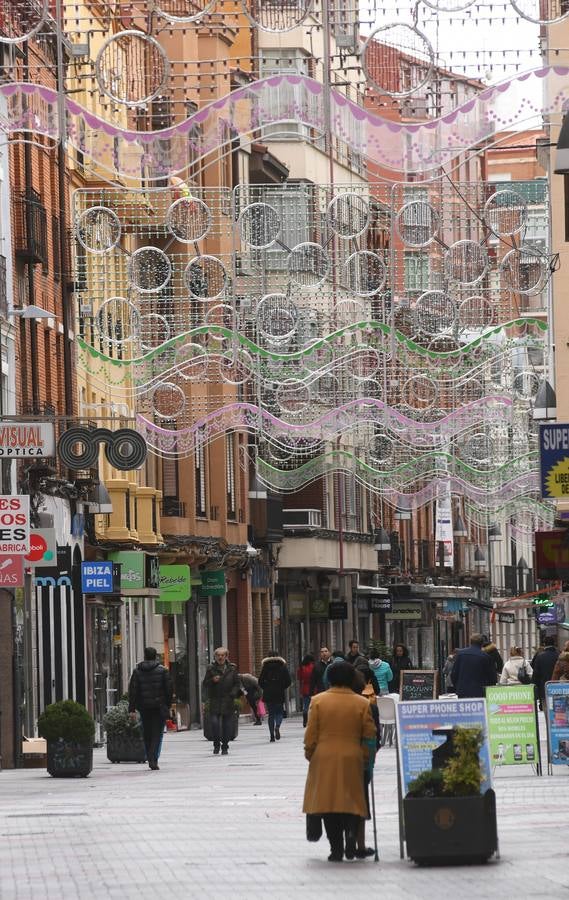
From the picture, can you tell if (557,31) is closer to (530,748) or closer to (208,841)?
(530,748)

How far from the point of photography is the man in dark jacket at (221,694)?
39.8m

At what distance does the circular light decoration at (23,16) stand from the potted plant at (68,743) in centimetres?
1615

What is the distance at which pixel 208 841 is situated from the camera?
20375mm

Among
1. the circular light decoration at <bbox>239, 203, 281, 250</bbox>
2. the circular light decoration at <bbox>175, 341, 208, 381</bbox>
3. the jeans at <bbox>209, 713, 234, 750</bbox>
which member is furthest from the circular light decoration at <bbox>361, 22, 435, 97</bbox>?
the jeans at <bbox>209, 713, 234, 750</bbox>

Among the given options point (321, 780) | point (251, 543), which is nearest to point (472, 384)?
point (321, 780)

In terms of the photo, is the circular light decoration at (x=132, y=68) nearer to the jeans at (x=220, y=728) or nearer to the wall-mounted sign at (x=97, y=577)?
the jeans at (x=220, y=728)

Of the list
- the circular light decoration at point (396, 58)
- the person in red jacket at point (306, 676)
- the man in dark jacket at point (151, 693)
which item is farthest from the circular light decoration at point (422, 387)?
the circular light decoration at point (396, 58)

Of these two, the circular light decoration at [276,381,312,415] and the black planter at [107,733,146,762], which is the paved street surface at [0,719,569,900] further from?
the circular light decoration at [276,381,312,415]

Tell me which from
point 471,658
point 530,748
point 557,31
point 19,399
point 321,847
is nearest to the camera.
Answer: point 321,847

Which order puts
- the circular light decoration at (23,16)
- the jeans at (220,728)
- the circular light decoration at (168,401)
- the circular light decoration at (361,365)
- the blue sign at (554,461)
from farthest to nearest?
1. the jeans at (220,728)
2. the circular light decoration at (168,401)
3. the circular light decoration at (361,365)
4. the blue sign at (554,461)
5. the circular light decoration at (23,16)

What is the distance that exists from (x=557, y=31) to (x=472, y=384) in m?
5.47

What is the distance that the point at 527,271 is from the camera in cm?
2764

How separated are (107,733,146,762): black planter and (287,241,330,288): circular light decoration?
8678mm

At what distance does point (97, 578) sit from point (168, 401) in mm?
8086
